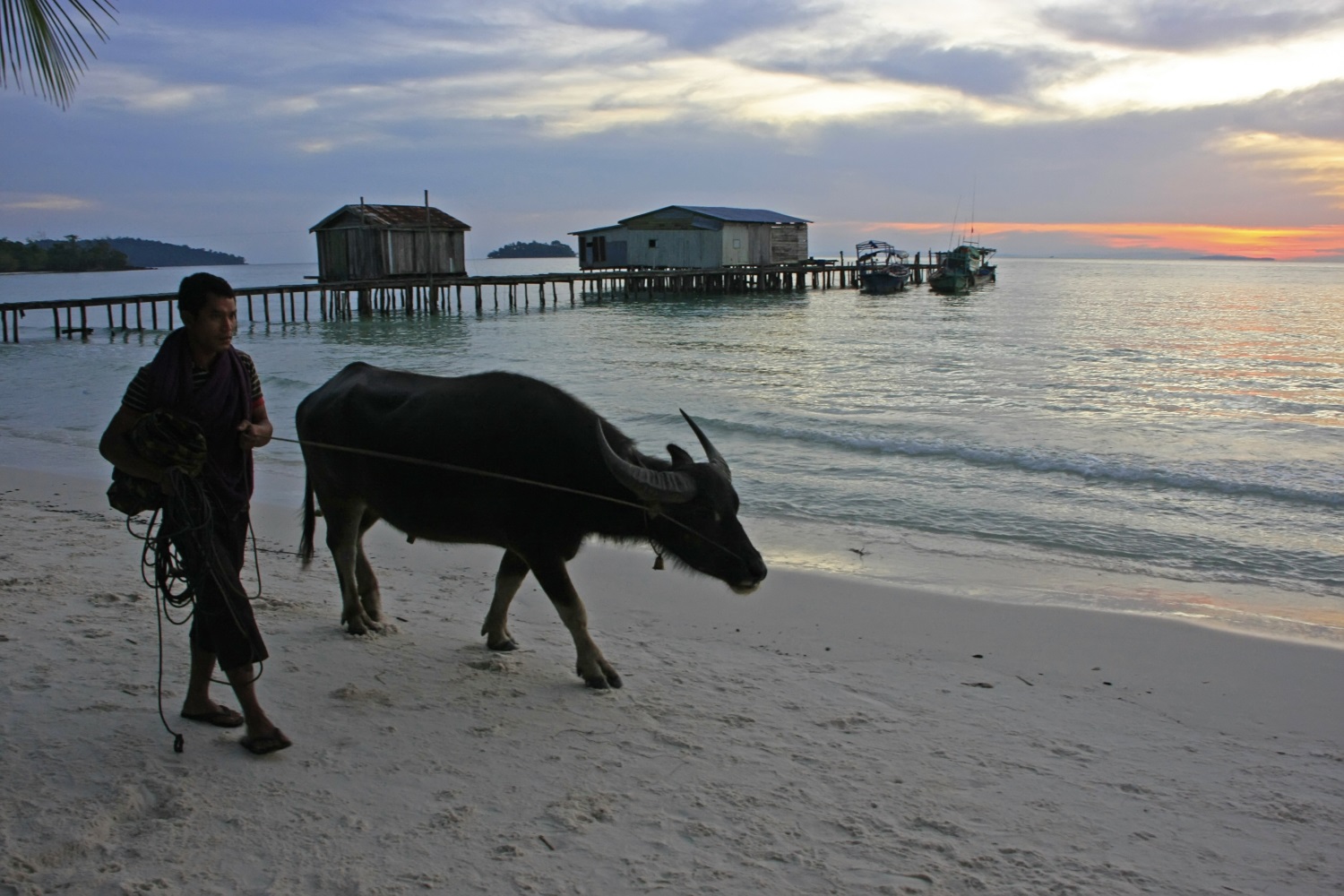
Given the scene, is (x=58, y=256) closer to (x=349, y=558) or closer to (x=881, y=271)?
(x=881, y=271)

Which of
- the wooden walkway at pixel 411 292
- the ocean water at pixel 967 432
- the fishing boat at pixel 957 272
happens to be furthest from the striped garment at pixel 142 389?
the fishing boat at pixel 957 272

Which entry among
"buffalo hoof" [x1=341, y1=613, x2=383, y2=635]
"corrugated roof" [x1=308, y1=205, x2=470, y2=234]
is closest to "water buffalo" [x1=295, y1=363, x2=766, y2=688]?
"buffalo hoof" [x1=341, y1=613, x2=383, y2=635]

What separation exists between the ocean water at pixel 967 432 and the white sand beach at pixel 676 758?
5.52 feet

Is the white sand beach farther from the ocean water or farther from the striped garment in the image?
the ocean water

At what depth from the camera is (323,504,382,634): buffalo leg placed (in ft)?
16.0

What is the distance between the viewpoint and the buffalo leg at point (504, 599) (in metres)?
4.73

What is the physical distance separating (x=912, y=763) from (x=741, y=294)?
51.1 metres

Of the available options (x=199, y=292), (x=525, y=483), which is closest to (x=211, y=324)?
(x=199, y=292)

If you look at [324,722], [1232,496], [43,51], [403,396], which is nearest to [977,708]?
[324,722]

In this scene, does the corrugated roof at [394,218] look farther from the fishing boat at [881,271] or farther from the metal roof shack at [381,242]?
the fishing boat at [881,271]

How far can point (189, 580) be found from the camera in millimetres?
3291

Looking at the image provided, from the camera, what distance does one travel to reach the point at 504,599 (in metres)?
4.73

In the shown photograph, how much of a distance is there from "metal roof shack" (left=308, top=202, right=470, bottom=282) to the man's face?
3674 cm

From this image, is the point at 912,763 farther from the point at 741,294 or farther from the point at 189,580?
the point at 741,294
